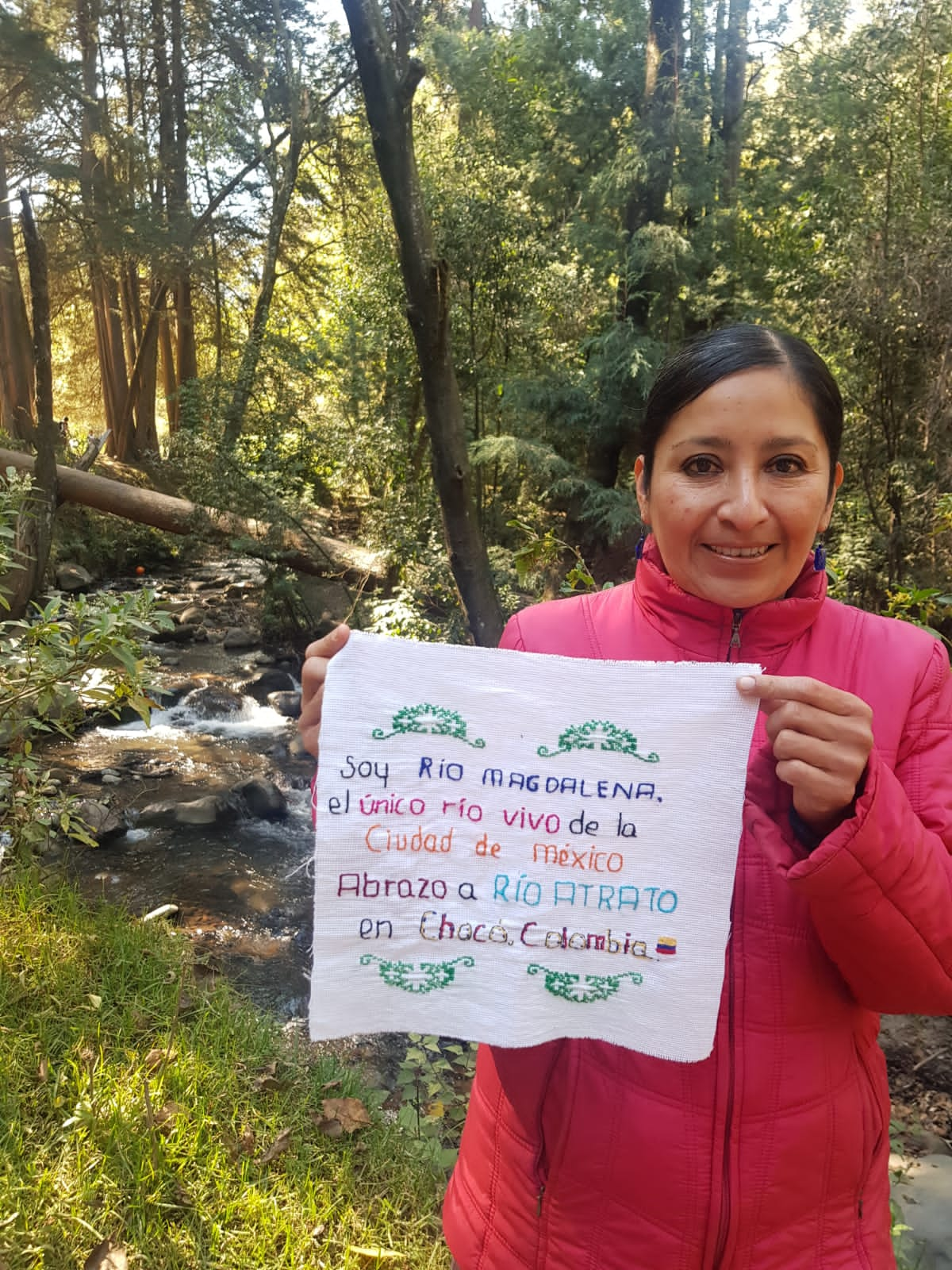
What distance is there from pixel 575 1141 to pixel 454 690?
66 cm

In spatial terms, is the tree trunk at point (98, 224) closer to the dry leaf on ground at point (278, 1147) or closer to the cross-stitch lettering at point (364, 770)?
the dry leaf on ground at point (278, 1147)

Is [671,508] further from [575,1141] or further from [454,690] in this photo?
[575,1141]

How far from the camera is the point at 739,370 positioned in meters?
1.11

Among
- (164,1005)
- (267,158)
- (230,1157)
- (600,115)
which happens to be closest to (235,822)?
(164,1005)

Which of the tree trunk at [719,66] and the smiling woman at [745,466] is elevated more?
the tree trunk at [719,66]

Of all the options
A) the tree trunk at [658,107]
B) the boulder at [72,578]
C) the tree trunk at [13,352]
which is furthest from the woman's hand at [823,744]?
the tree trunk at [13,352]

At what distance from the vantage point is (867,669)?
1138mm

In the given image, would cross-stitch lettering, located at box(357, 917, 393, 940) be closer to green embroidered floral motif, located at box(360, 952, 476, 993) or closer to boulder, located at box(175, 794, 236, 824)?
green embroidered floral motif, located at box(360, 952, 476, 993)

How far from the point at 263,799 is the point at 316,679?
5553mm

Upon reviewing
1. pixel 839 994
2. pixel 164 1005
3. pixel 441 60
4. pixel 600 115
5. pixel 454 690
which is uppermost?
pixel 441 60

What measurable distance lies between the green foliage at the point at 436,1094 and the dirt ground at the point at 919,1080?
1.64 m

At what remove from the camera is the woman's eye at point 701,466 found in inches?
44.6

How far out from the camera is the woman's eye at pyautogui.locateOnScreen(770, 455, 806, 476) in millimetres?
1110

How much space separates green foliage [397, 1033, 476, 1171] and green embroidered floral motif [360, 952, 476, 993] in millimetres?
1735
